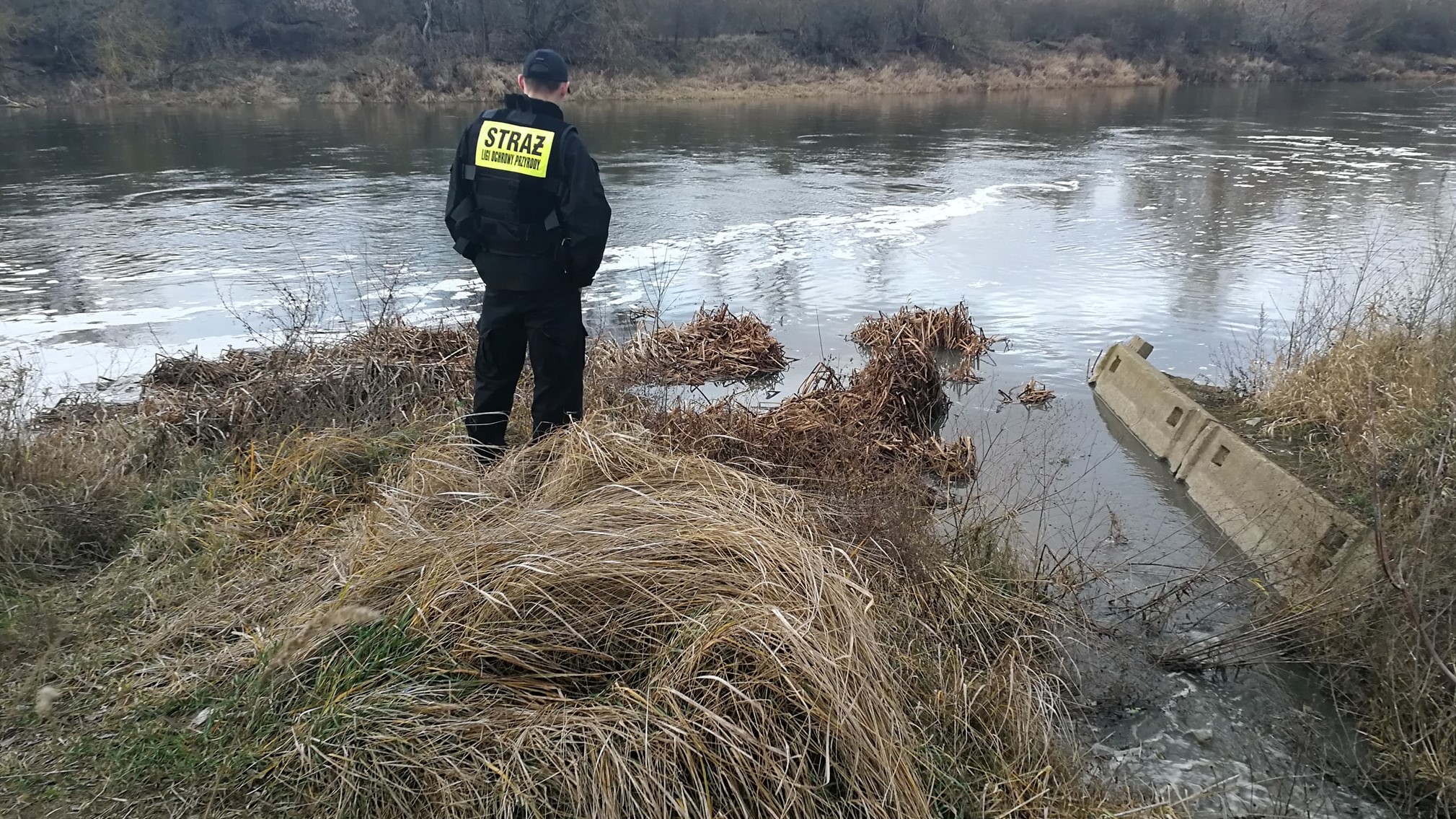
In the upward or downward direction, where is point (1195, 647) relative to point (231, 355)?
downward

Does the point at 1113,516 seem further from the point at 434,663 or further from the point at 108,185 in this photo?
the point at 108,185

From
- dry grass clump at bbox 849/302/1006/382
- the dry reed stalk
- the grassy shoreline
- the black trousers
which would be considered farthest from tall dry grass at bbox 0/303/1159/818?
the grassy shoreline

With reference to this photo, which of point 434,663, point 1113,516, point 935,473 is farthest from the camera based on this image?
point 935,473

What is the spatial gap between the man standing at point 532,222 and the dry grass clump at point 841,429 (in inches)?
36.0

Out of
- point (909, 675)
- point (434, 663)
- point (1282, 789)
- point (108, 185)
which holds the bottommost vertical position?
point (1282, 789)

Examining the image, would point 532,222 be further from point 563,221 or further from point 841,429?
point 841,429

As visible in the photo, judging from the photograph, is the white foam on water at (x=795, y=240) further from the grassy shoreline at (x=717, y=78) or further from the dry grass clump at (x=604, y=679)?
the grassy shoreline at (x=717, y=78)

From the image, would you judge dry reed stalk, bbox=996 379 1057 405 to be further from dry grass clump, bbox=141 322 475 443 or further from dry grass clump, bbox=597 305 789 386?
dry grass clump, bbox=141 322 475 443

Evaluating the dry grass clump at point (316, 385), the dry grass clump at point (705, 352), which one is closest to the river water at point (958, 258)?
the dry grass clump at point (705, 352)

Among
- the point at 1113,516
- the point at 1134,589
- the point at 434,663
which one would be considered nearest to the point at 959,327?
the point at 1113,516

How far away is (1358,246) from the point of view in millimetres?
12383

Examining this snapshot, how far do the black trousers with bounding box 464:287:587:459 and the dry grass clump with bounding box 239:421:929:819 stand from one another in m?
1.57

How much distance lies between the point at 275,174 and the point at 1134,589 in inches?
736

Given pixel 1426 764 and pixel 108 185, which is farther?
pixel 108 185
